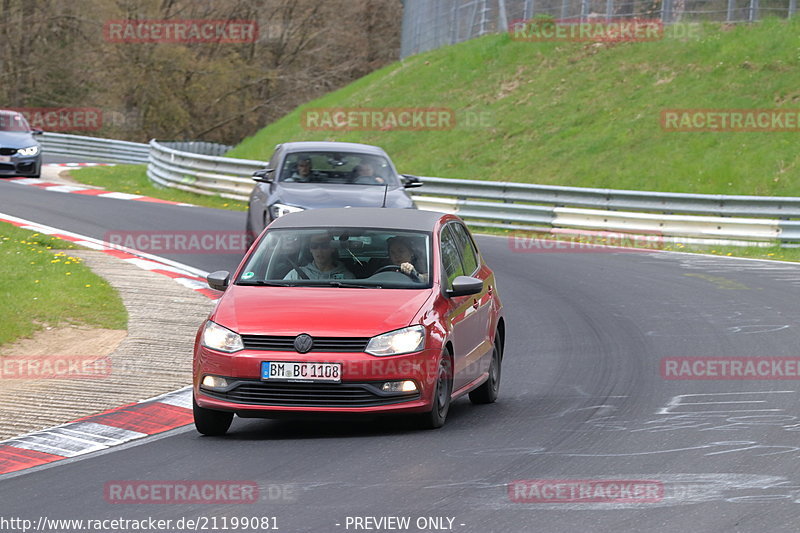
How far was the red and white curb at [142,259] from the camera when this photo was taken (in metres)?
16.9

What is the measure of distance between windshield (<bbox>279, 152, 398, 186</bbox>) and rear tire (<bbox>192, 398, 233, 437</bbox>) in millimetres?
8968

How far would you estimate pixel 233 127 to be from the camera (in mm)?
59875

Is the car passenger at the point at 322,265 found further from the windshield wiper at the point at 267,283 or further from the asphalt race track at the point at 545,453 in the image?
the asphalt race track at the point at 545,453

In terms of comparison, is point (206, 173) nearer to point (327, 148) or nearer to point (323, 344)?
point (327, 148)

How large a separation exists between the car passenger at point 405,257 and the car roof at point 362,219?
0.52ft

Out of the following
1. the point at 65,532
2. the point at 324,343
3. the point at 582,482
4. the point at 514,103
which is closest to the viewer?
the point at 65,532

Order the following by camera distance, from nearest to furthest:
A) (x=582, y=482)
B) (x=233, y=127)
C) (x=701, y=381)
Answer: (x=582, y=482)
(x=701, y=381)
(x=233, y=127)

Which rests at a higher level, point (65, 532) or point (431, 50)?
point (431, 50)

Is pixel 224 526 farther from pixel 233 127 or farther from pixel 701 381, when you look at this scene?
pixel 233 127

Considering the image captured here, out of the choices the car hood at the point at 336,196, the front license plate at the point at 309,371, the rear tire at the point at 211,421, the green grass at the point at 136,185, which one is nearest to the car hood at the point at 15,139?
the green grass at the point at 136,185

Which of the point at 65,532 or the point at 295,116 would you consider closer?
the point at 65,532

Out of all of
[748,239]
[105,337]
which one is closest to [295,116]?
[748,239]

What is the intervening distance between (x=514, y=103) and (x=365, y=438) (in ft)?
95.9

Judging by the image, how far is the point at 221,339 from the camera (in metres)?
8.66
